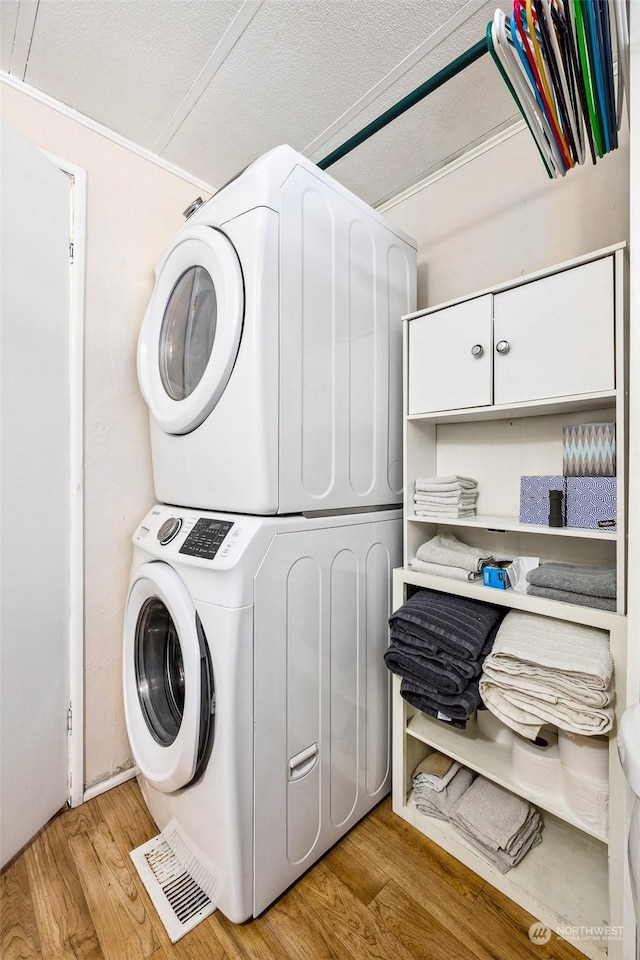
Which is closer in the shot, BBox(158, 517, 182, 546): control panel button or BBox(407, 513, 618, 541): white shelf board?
BBox(407, 513, 618, 541): white shelf board

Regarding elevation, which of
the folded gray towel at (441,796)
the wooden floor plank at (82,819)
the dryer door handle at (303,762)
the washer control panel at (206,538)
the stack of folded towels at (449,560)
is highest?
the washer control panel at (206,538)

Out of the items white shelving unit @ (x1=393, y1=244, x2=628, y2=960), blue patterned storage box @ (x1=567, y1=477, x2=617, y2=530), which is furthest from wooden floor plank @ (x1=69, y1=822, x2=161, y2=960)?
blue patterned storage box @ (x1=567, y1=477, x2=617, y2=530)

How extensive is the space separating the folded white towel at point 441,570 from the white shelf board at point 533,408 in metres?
0.49

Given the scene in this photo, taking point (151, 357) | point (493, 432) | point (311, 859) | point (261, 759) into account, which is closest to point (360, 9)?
point (151, 357)

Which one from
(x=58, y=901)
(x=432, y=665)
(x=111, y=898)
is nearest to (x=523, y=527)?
(x=432, y=665)

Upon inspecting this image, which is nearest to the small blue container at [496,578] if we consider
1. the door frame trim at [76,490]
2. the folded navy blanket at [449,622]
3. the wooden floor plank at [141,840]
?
the folded navy blanket at [449,622]

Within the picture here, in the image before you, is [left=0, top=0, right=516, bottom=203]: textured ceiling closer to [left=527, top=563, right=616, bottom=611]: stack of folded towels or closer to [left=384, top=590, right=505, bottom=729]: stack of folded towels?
[left=527, top=563, right=616, bottom=611]: stack of folded towels

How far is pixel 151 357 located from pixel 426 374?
0.93 metres

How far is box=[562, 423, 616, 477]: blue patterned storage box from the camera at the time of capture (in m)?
1.13

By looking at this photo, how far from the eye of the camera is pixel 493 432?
62.2 inches

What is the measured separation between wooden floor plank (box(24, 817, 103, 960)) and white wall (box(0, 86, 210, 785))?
0.77 ft

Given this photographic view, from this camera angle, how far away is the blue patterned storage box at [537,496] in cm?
122

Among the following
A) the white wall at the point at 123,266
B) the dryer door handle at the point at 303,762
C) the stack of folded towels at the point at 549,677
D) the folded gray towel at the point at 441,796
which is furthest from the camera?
the white wall at the point at 123,266

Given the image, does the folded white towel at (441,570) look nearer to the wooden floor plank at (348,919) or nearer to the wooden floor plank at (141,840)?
the wooden floor plank at (348,919)
